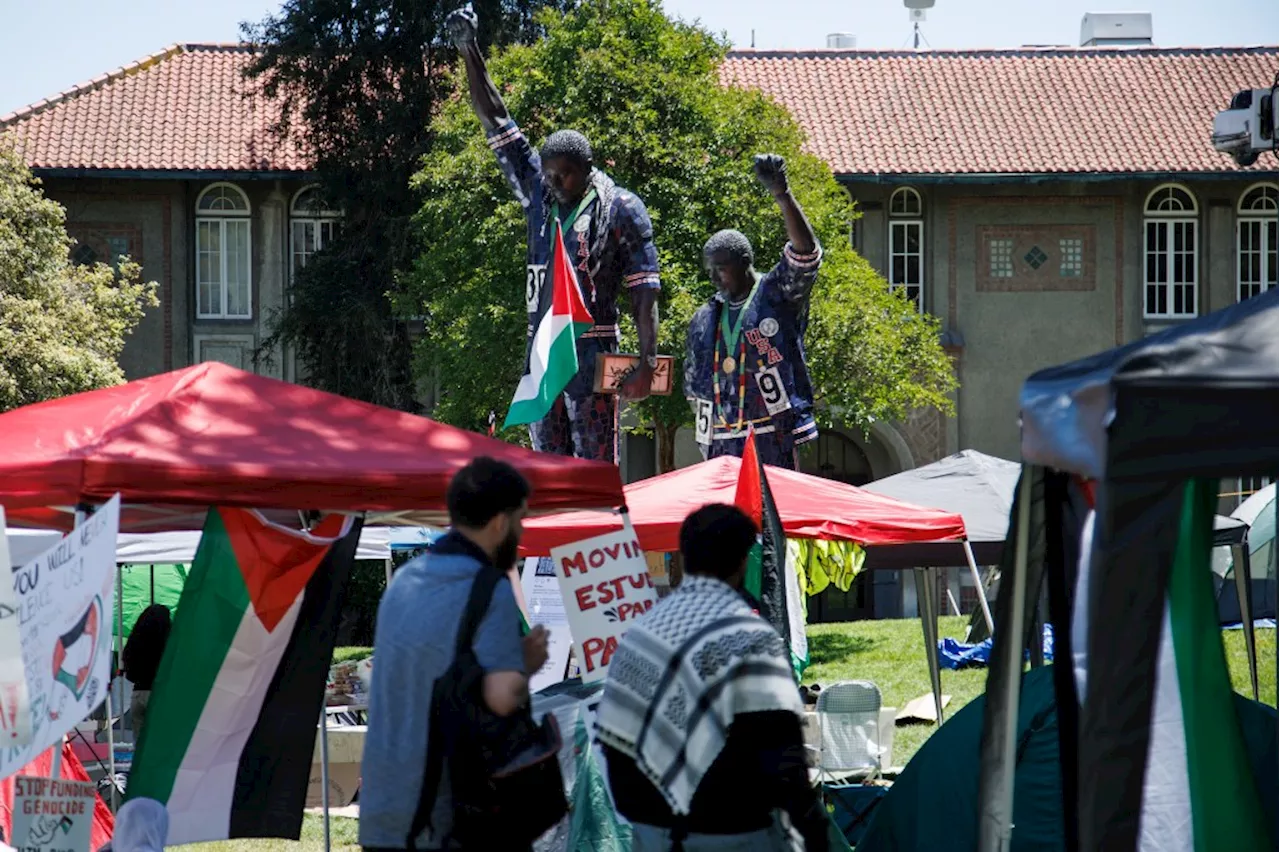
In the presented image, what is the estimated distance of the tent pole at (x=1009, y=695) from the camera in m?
5.24

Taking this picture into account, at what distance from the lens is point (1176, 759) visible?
16.7 ft

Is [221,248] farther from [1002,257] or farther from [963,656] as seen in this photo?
[963,656]

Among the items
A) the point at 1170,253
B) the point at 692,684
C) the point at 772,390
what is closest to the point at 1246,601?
the point at 772,390

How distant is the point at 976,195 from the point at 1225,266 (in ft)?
16.1

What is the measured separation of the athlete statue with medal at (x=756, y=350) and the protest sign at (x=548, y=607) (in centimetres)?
173

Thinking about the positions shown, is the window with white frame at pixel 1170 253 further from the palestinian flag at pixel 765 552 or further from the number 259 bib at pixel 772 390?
the palestinian flag at pixel 765 552

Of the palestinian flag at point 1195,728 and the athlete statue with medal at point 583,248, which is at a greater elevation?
the athlete statue with medal at point 583,248

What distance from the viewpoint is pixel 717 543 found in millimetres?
4902

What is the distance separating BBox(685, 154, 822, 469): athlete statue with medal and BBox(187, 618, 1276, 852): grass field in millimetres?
2418

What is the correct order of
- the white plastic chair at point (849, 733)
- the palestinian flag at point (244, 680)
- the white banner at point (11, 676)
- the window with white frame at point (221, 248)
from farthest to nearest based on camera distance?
the window with white frame at point (221, 248)
the white plastic chair at point (849, 733)
the palestinian flag at point (244, 680)
the white banner at point (11, 676)

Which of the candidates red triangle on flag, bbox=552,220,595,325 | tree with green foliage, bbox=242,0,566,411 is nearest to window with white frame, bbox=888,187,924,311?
tree with green foliage, bbox=242,0,566,411

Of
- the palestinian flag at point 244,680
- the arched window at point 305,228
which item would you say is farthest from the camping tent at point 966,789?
the arched window at point 305,228

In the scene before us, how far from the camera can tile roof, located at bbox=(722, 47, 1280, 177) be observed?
3284 cm

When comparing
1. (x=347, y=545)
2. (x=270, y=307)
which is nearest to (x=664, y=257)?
(x=270, y=307)
